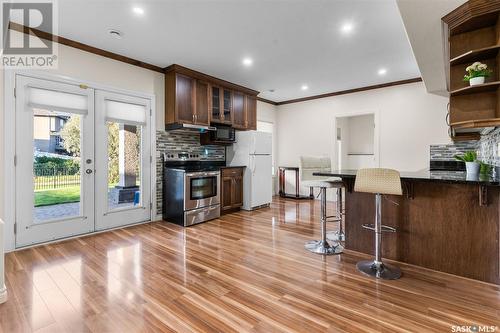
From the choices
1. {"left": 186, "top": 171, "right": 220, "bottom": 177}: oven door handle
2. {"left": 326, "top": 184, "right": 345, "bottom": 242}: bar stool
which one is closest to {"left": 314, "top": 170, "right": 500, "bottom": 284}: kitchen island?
{"left": 326, "top": 184, "right": 345, "bottom": 242}: bar stool

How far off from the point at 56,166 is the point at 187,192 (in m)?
1.76

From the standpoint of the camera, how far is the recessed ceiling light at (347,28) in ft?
9.96

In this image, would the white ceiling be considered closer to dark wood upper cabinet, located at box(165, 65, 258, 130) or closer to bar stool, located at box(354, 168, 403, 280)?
dark wood upper cabinet, located at box(165, 65, 258, 130)

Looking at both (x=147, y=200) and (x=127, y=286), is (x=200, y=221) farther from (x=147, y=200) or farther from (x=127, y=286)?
(x=127, y=286)

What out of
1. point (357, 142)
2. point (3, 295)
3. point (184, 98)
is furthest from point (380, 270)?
point (357, 142)

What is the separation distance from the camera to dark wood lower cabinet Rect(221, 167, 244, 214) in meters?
4.96

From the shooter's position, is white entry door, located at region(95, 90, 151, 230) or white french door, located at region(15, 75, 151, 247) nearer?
white french door, located at region(15, 75, 151, 247)

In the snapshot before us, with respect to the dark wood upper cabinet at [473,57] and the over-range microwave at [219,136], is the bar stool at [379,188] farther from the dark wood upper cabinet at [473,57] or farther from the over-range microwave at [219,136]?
the over-range microwave at [219,136]

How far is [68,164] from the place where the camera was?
351 centimetres

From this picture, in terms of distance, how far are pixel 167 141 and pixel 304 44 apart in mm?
2734

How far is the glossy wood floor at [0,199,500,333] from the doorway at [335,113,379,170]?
15.6 ft

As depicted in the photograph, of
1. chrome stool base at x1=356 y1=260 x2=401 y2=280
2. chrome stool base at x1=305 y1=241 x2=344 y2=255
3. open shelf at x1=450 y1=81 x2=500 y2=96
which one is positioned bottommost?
chrome stool base at x1=356 y1=260 x2=401 y2=280

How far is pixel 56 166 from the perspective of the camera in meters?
3.42

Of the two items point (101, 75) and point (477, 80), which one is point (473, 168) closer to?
point (477, 80)
